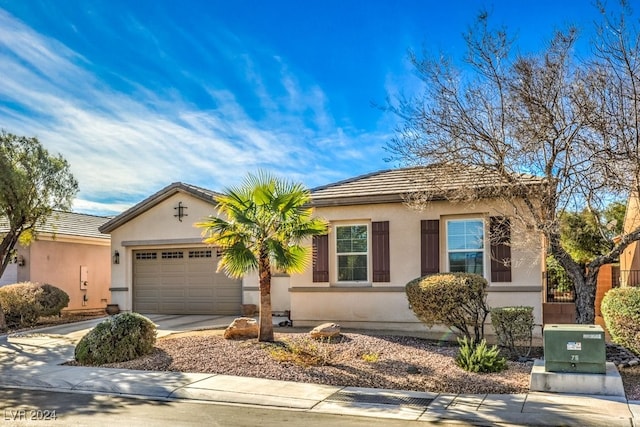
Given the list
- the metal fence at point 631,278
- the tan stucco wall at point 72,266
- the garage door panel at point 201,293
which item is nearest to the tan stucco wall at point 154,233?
the garage door panel at point 201,293

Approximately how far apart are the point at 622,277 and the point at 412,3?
1401 cm

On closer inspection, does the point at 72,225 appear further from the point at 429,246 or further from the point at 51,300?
the point at 429,246

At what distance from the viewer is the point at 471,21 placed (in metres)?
10.6

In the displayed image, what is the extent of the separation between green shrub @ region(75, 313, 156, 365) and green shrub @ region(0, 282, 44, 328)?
687 centimetres

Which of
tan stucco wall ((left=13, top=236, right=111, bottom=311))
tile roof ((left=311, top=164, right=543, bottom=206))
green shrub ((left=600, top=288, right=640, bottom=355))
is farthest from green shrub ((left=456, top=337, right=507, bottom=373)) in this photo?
tan stucco wall ((left=13, top=236, right=111, bottom=311))

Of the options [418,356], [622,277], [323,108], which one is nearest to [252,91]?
[323,108]

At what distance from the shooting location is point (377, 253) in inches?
554

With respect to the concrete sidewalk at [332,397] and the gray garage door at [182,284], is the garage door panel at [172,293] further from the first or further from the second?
the concrete sidewalk at [332,397]

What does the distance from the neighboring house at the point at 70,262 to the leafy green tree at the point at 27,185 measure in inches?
118

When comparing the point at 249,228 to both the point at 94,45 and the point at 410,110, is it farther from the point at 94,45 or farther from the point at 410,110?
the point at 94,45

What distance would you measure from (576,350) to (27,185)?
1413 cm

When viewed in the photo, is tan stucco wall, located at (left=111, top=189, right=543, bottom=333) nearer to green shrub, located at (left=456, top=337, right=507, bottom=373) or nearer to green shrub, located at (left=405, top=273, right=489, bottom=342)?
green shrub, located at (left=405, top=273, right=489, bottom=342)

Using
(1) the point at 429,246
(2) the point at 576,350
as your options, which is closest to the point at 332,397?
(2) the point at 576,350

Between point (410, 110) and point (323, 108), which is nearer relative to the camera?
point (410, 110)
